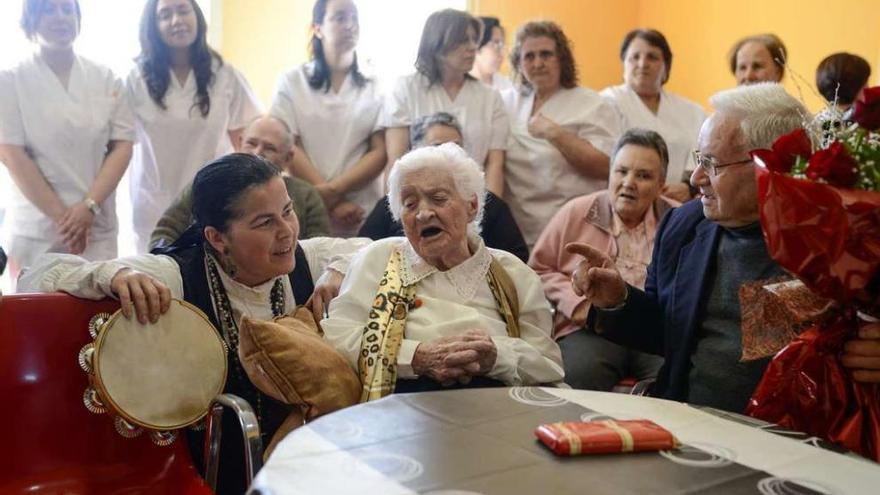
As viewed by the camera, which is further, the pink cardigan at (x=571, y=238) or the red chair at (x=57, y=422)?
the pink cardigan at (x=571, y=238)

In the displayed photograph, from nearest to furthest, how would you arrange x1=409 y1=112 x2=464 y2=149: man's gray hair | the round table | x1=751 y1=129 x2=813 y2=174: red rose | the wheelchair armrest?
the round table, x1=751 y1=129 x2=813 y2=174: red rose, the wheelchair armrest, x1=409 y1=112 x2=464 y2=149: man's gray hair

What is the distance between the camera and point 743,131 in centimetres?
212

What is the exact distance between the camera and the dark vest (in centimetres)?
213

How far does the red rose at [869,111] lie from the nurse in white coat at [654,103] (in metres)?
2.50

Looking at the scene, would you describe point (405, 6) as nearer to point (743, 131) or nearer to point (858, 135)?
point (743, 131)

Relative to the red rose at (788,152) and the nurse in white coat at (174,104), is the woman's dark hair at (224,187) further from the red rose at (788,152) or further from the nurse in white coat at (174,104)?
the nurse in white coat at (174,104)

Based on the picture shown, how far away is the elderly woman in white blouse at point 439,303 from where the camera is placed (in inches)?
84.3

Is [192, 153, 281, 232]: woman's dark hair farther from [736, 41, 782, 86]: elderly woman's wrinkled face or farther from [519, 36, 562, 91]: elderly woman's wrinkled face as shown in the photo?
[736, 41, 782, 86]: elderly woman's wrinkled face

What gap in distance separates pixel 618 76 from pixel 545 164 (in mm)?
2977

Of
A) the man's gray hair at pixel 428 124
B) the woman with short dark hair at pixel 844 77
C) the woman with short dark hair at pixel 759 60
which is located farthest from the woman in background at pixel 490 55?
the woman with short dark hair at pixel 844 77

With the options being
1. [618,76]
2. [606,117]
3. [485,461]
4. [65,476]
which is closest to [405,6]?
[618,76]

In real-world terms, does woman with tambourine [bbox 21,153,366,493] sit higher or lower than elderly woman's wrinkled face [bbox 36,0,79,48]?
lower

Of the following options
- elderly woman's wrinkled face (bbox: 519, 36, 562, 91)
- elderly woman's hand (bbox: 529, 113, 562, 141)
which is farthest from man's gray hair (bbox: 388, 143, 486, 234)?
elderly woman's wrinkled face (bbox: 519, 36, 562, 91)

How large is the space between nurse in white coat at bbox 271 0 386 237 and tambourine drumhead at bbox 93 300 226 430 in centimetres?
181
